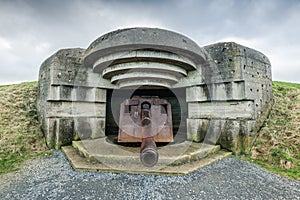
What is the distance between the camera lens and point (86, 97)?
5.09 meters

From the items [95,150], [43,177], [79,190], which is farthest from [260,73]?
[43,177]

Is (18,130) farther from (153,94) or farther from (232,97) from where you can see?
(232,97)

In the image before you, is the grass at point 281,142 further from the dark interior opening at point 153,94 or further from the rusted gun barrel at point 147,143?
the dark interior opening at point 153,94

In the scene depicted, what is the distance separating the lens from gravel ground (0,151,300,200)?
238cm

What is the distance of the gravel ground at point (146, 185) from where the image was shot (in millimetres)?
2381

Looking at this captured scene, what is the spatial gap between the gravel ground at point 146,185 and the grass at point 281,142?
529mm

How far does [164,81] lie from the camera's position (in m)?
4.66

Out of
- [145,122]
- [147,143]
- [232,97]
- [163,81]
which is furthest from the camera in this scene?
[163,81]

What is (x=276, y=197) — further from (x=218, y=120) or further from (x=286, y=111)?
(x=286, y=111)

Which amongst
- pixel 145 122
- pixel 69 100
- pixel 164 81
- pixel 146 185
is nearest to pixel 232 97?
pixel 164 81

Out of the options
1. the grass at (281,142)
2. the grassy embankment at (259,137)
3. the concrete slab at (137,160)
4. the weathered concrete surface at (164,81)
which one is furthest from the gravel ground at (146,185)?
the weathered concrete surface at (164,81)

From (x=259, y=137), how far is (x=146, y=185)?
349cm

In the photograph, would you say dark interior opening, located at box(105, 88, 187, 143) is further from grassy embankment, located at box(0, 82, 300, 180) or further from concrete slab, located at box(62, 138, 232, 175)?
concrete slab, located at box(62, 138, 232, 175)

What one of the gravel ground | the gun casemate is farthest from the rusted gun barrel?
the gravel ground
